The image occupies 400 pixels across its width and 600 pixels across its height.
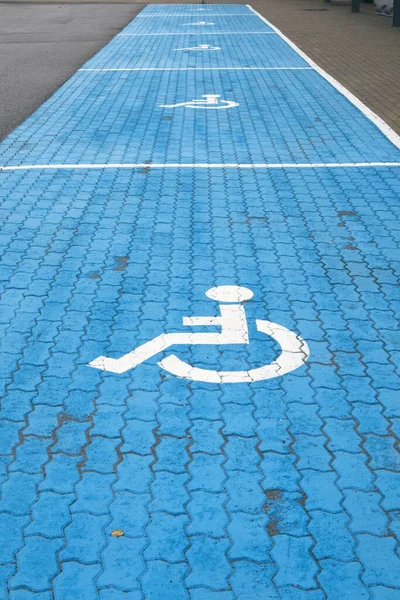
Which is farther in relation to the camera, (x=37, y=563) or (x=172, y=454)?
(x=172, y=454)

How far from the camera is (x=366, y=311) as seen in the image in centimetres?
689

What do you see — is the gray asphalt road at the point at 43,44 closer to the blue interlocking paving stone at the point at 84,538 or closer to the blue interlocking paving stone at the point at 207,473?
the blue interlocking paving stone at the point at 207,473

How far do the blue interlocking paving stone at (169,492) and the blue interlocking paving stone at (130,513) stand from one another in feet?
0.20

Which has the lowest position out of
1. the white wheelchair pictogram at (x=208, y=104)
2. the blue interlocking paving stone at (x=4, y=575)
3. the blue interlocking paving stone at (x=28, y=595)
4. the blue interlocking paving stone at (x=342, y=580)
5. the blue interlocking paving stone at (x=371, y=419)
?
the blue interlocking paving stone at (x=28, y=595)

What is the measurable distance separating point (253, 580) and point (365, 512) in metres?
0.82

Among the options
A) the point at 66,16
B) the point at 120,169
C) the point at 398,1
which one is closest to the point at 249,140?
the point at 120,169

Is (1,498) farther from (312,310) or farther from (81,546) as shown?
(312,310)

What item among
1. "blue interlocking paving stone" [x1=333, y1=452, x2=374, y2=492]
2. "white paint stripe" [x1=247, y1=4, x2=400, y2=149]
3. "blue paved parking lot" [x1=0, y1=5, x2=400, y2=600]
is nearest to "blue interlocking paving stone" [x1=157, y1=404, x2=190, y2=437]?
"blue paved parking lot" [x1=0, y1=5, x2=400, y2=600]

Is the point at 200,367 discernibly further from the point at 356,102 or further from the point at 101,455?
the point at 356,102

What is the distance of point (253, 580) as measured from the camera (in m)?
4.07

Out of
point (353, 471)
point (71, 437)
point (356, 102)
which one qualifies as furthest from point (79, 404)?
point (356, 102)

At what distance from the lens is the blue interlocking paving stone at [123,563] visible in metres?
4.06

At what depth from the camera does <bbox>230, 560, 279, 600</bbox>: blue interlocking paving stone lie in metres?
3.99

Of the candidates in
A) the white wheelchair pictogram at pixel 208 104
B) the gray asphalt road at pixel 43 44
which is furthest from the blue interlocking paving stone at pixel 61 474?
the white wheelchair pictogram at pixel 208 104
